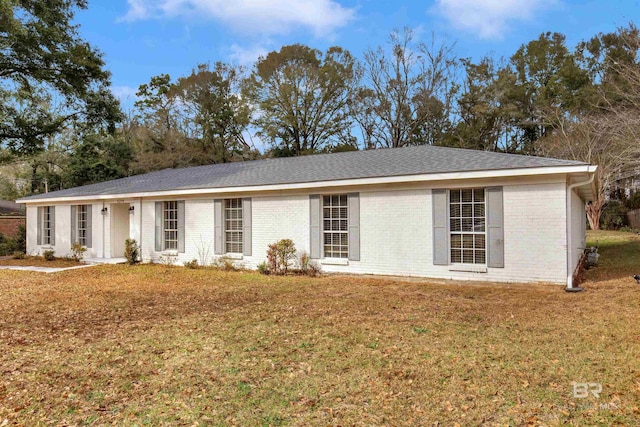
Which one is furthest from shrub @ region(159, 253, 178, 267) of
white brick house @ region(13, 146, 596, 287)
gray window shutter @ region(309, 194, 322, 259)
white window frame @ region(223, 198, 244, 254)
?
gray window shutter @ region(309, 194, 322, 259)

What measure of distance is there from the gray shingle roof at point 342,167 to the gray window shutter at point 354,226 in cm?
64

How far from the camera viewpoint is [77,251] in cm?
1460

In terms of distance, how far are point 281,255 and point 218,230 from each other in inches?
100

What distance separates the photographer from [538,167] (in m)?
7.98

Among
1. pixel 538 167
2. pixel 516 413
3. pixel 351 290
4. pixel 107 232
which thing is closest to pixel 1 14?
pixel 107 232

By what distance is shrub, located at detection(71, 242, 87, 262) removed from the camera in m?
14.5

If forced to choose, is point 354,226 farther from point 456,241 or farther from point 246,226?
point 246,226

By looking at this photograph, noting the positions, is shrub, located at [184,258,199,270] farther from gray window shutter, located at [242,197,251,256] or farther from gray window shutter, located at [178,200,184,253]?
gray window shutter, located at [242,197,251,256]

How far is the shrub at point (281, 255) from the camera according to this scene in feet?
35.4

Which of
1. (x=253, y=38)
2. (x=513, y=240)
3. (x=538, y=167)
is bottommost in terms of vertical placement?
(x=513, y=240)

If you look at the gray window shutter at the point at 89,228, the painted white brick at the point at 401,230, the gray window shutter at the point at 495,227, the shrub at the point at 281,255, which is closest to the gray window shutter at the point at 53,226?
the gray window shutter at the point at 89,228

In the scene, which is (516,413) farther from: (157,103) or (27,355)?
(157,103)

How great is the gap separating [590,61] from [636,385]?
34.0 m

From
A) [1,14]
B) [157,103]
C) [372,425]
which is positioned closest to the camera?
[372,425]
